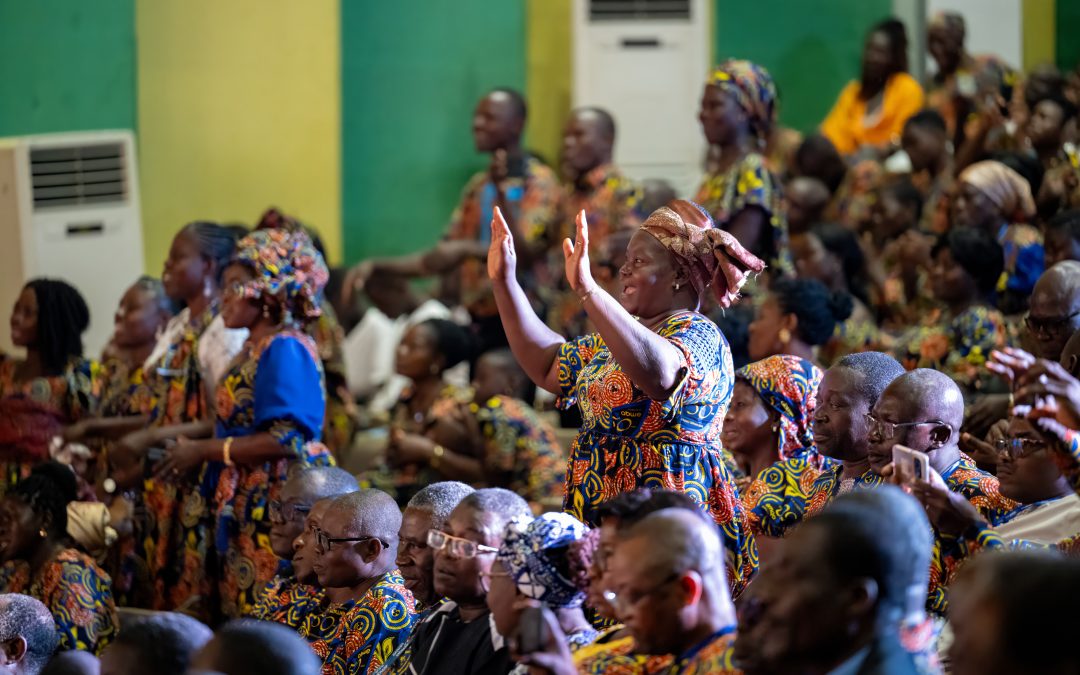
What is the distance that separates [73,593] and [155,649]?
94.7 inches

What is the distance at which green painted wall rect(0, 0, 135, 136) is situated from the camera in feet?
34.8

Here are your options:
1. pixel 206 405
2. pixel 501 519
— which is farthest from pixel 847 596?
pixel 206 405

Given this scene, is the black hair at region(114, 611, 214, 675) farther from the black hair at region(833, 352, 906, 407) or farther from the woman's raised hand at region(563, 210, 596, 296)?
the black hair at region(833, 352, 906, 407)

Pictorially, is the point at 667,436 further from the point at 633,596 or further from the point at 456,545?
the point at 633,596

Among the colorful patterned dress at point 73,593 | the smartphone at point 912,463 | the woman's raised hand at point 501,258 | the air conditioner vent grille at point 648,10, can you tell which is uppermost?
the air conditioner vent grille at point 648,10

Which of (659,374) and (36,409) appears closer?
(659,374)

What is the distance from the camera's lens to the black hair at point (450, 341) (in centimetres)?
818

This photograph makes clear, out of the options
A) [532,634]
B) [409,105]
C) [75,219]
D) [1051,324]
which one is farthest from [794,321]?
[409,105]

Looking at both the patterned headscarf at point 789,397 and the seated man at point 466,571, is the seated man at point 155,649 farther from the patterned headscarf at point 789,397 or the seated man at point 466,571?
the patterned headscarf at point 789,397

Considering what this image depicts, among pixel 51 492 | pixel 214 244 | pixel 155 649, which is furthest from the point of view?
pixel 214 244

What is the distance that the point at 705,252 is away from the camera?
15.5ft

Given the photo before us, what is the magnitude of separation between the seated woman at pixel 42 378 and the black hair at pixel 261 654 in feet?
12.9

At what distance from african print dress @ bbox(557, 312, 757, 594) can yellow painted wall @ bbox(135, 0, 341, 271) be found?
703cm

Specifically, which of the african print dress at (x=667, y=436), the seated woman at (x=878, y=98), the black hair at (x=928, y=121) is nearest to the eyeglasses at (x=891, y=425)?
the african print dress at (x=667, y=436)
